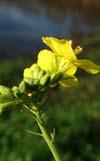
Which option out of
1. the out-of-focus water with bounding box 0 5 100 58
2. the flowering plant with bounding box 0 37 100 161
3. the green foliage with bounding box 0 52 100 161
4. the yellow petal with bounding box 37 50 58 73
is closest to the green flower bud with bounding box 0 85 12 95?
the flowering plant with bounding box 0 37 100 161

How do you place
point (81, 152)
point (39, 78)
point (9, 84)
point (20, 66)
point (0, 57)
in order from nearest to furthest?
point (39, 78) < point (81, 152) < point (9, 84) < point (20, 66) < point (0, 57)

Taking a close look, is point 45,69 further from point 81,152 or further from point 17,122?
point 17,122

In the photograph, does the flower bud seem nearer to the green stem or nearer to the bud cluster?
the bud cluster

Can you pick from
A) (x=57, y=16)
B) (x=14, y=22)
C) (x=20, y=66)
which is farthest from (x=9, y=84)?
(x=57, y=16)

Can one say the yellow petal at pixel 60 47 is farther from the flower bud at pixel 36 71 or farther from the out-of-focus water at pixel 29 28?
the out-of-focus water at pixel 29 28

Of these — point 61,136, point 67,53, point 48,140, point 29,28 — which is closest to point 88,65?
point 67,53

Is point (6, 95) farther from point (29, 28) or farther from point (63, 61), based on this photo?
point (29, 28)

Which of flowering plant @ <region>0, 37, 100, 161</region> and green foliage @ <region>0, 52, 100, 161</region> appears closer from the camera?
flowering plant @ <region>0, 37, 100, 161</region>
